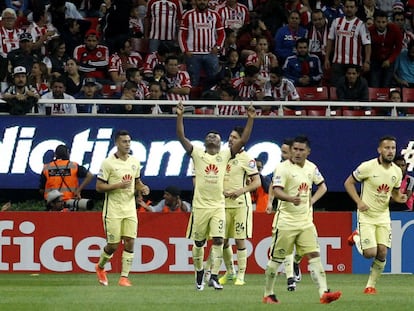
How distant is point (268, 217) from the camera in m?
24.7

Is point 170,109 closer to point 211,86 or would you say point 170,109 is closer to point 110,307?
point 211,86

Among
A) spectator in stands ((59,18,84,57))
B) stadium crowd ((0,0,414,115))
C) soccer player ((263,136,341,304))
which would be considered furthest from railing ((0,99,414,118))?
soccer player ((263,136,341,304))

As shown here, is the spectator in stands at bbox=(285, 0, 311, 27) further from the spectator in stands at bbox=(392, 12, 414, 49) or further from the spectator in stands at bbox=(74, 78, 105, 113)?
the spectator in stands at bbox=(74, 78, 105, 113)

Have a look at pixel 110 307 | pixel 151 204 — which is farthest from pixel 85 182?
pixel 110 307

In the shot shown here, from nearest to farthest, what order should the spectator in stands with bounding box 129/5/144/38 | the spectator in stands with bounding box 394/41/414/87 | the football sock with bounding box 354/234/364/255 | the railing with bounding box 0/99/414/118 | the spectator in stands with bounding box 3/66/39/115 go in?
the football sock with bounding box 354/234/364/255
the spectator in stands with bounding box 3/66/39/115
the railing with bounding box 0/99/414/118
the spectator in stands with bounding box 394/41/414/87
the spectator in stands with bounding box 129/5/144/38

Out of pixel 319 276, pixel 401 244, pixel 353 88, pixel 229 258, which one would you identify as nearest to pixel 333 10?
pixel 353 88

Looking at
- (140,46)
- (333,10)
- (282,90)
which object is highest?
(333,10)

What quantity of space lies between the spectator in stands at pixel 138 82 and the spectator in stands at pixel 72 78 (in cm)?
94

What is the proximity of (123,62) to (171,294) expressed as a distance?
1012cm

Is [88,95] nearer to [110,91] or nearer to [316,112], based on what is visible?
[110,91]

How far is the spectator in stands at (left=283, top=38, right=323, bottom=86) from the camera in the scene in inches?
1102

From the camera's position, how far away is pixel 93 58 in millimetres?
27547

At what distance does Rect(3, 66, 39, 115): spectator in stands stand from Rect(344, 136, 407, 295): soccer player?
7.87 metres

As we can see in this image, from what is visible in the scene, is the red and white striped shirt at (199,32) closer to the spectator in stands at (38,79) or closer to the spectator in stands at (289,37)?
the spectator in stands at (289,37)
